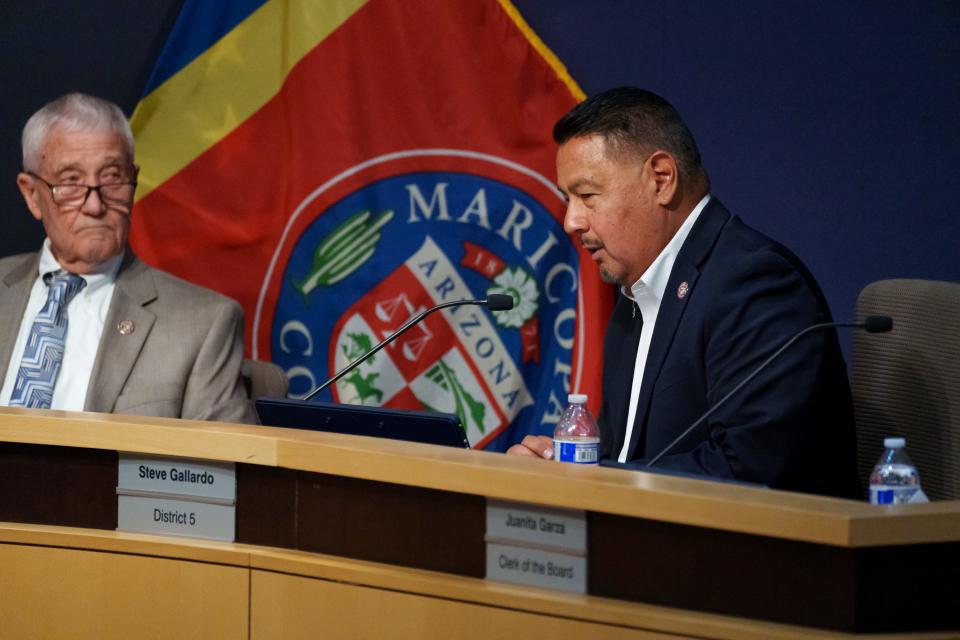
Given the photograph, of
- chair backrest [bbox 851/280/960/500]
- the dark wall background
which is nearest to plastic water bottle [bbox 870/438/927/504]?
chair backrest [bbox 851/280/960/500]

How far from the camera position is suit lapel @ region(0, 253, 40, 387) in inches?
122

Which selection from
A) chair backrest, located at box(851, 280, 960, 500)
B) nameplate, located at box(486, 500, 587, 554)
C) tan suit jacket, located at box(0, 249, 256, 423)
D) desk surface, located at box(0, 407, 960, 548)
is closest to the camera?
desk surface, located at box(0, 407, 960, 548)

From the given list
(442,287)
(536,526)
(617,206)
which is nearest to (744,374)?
(617,206)

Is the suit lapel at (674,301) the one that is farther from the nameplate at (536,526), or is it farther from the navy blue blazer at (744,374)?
the nameplate at (536,526)

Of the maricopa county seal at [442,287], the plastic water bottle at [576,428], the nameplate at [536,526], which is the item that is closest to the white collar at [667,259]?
the plastic water bottle at [576,428]

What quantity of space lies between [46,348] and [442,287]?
3.73 feet

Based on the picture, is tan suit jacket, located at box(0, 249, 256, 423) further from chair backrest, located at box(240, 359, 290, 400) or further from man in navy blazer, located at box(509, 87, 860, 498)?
man in navy blazer, located at box(509, 87, 860, 498)

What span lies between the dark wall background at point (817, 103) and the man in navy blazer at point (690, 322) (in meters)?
0.82

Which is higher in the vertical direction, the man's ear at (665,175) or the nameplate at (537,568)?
the man's ear at (665,175)

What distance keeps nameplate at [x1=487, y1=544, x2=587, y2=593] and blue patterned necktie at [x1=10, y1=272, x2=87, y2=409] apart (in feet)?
5.73

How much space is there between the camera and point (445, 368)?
12.2 ft

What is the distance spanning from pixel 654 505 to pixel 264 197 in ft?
8.31

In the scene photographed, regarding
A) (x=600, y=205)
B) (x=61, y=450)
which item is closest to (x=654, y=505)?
(x=61, y=450)

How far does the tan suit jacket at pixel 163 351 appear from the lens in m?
3.01
